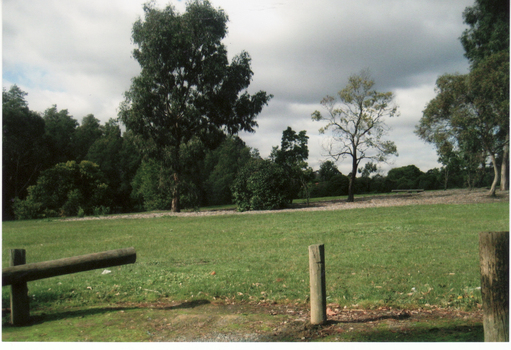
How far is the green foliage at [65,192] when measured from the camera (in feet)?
37.9

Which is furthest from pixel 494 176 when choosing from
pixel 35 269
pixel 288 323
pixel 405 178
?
pixel 35 269

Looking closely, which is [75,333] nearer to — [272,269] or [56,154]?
[272,269]

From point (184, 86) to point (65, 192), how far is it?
231 inches

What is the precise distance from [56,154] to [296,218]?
8.83 m

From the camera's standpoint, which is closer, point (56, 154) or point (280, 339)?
point (280, 339)

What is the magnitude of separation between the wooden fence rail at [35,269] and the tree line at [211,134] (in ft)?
16.1

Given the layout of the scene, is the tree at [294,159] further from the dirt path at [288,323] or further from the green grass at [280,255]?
the dirt path at [288,323]

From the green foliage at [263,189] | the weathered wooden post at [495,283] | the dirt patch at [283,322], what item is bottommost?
the dirt patch at [283,322]

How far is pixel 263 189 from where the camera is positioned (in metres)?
14.7

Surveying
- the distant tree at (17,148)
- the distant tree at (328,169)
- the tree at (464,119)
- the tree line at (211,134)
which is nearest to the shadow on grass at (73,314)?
the tree line at (211,134)

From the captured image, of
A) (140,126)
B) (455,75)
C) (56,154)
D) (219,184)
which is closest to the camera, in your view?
(455,75)

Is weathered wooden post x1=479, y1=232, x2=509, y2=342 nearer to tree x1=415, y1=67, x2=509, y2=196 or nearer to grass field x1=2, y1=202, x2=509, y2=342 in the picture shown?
grass field x1=2, y1=202, x2=509, y2=342

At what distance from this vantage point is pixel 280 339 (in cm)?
333

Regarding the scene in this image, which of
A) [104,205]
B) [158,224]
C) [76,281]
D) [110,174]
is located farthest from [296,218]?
[110,174]
